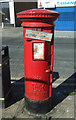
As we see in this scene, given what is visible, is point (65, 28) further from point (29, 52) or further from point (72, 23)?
point (29, 52)

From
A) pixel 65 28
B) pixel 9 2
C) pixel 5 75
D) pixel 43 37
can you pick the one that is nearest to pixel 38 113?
pixel 5 75

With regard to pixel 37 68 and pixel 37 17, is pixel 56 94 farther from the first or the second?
pixel 37 17

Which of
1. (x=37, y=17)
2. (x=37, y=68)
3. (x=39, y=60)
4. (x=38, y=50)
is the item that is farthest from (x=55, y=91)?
(x=37, y=17)

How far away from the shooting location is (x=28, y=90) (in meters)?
3.05

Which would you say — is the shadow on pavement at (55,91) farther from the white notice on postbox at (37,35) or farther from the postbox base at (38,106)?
the white notice on postbox at (37,35)

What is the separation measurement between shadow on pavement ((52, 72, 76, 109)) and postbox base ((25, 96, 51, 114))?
299mm

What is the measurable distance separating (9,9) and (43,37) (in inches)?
730

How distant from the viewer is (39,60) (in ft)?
9.11

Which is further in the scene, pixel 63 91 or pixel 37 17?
pixel 63 91

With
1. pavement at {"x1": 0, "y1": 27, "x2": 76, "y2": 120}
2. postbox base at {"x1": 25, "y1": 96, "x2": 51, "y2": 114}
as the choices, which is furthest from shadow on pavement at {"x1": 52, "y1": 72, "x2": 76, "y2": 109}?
postbox base at {"x1": 25, "y1": 96, "x2": 51, "y2": 114}

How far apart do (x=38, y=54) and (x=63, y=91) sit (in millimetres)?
1694

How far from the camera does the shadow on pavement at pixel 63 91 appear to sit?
141 inches

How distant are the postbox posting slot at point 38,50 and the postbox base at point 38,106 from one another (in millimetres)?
963

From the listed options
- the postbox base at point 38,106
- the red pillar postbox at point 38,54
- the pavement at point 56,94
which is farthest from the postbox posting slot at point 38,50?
the pavement at point 56,94
